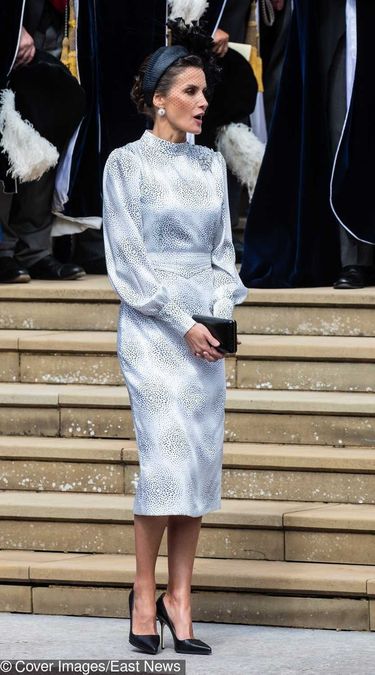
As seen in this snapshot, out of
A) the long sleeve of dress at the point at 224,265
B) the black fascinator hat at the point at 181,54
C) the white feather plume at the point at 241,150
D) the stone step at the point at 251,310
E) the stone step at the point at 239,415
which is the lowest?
the stone step at the point at 239,415

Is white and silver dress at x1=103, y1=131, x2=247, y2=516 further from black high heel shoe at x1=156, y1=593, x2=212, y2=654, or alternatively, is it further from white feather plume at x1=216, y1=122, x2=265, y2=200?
white feather plume at x1=216, y1=122, x2=265, y2=200

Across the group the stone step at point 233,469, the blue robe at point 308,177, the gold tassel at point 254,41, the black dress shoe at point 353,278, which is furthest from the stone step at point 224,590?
the gold tassel at point 254,41

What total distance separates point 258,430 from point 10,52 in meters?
2.29

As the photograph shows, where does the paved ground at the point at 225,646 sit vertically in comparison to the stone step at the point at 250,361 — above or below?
below

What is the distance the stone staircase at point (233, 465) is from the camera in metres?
5.45

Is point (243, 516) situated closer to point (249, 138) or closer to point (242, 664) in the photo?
point (242, 664)

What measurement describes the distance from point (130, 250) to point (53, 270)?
252 cm

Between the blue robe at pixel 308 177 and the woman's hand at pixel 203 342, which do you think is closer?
the woman's hand at pixel 203 342

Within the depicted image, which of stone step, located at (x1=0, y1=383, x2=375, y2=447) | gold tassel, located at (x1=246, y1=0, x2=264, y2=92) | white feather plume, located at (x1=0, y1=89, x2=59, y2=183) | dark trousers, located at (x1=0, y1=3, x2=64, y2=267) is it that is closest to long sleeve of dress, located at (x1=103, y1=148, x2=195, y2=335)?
stone step, located at (x1=0, y1=383, x2=375, y2=447)

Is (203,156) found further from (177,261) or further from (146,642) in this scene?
(146,642)

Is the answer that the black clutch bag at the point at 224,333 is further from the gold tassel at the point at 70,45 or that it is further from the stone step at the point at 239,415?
the gold tassel at the point at 70,45

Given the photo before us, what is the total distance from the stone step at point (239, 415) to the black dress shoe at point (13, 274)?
2.79 ft

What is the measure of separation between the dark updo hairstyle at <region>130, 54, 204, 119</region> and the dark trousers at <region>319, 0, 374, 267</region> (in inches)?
86.6

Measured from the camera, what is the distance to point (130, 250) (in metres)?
4.95
